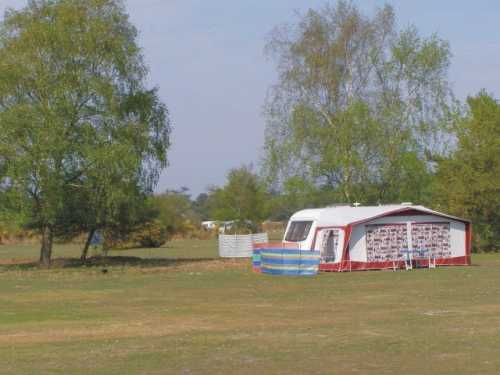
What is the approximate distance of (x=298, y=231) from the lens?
123 ft

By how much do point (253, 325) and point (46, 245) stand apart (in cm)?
2298

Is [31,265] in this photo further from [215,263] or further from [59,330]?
[59,330]

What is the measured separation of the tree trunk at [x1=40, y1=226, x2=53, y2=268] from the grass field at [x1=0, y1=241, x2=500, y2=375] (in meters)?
7.14

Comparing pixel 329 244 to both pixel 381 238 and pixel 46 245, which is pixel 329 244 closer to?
pixel 381 238

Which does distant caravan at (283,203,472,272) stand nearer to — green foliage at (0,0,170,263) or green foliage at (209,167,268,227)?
green foliage at (0,0,170,263)

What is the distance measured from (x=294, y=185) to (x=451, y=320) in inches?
1244

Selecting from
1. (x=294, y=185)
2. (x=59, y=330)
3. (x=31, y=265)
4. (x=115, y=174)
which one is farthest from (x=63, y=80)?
(x=59, y=330)

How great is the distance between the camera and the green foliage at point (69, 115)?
3425 cm

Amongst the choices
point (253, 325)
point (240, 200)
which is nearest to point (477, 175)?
point (253, 325)

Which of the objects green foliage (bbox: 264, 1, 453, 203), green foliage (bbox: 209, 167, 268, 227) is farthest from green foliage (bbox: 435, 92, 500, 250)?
green foliage (bbox: 209, 167, 268, 227)

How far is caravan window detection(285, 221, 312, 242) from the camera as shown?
1451 inches

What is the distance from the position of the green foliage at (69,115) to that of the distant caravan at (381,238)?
24.9 feet

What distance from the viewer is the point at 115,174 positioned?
3553 centimetres

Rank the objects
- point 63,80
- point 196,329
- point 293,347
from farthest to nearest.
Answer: point 63,80 → point 196,329 → point 293,347
